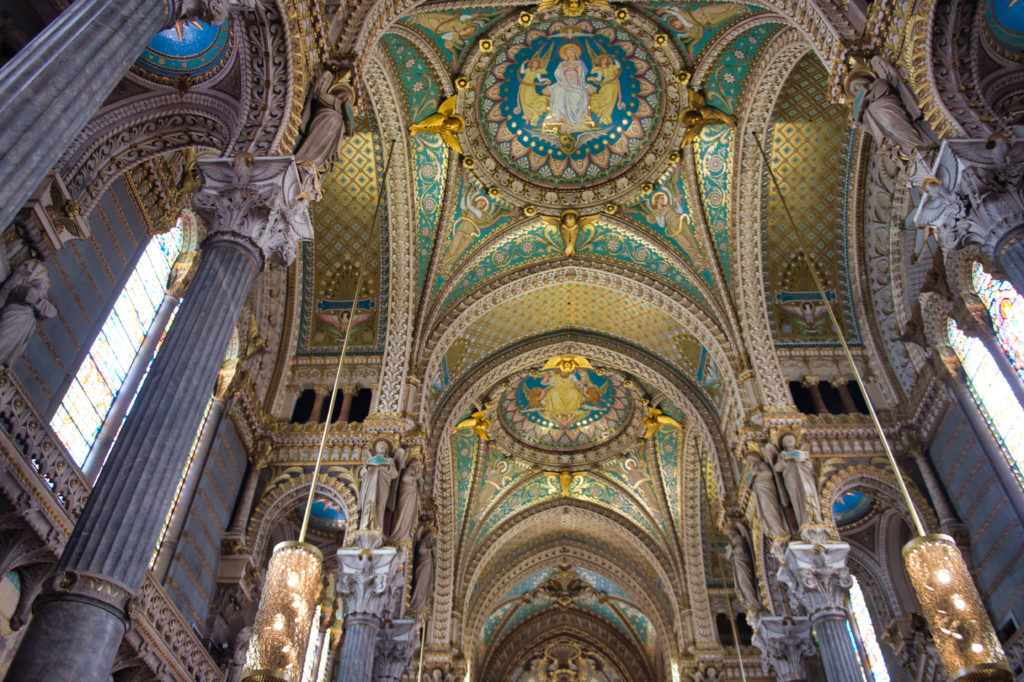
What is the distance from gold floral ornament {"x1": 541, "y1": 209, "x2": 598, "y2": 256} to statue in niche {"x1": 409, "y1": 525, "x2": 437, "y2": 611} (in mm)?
6374

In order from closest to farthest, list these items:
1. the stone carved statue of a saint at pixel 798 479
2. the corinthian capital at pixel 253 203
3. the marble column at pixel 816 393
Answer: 1. the corinthian capital at pixel 253 203
2. the stone carved statue of a saint at pixel 798 479
3. the marble column at pixel 816 393

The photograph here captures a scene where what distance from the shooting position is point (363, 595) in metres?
11.3

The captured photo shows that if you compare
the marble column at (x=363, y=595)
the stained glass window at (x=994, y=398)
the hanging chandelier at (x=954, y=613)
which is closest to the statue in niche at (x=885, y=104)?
the hanging chandelier at (x=954, y=613)

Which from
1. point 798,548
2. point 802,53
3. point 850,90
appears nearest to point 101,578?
point 850,90

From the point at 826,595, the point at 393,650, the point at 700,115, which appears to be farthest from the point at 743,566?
the point at 700,115

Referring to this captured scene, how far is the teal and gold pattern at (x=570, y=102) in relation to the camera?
13.8m

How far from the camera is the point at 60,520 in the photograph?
7848 millimetres

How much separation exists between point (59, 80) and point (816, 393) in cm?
1244

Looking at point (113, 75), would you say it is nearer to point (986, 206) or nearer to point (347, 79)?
point (347, 79)

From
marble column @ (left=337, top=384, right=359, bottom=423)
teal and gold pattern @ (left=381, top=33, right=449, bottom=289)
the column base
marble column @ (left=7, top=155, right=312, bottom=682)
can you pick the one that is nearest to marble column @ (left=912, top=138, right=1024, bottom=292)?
marble column @ (left=7, top=155, right=312, bottom=682)

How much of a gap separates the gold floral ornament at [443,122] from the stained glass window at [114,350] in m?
4.66

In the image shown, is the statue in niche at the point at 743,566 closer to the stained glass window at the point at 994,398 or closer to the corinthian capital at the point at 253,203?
the stained glass window at the point at 994,398

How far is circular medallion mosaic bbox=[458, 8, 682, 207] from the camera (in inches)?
539

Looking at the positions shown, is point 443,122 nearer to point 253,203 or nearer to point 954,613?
point 253,203
